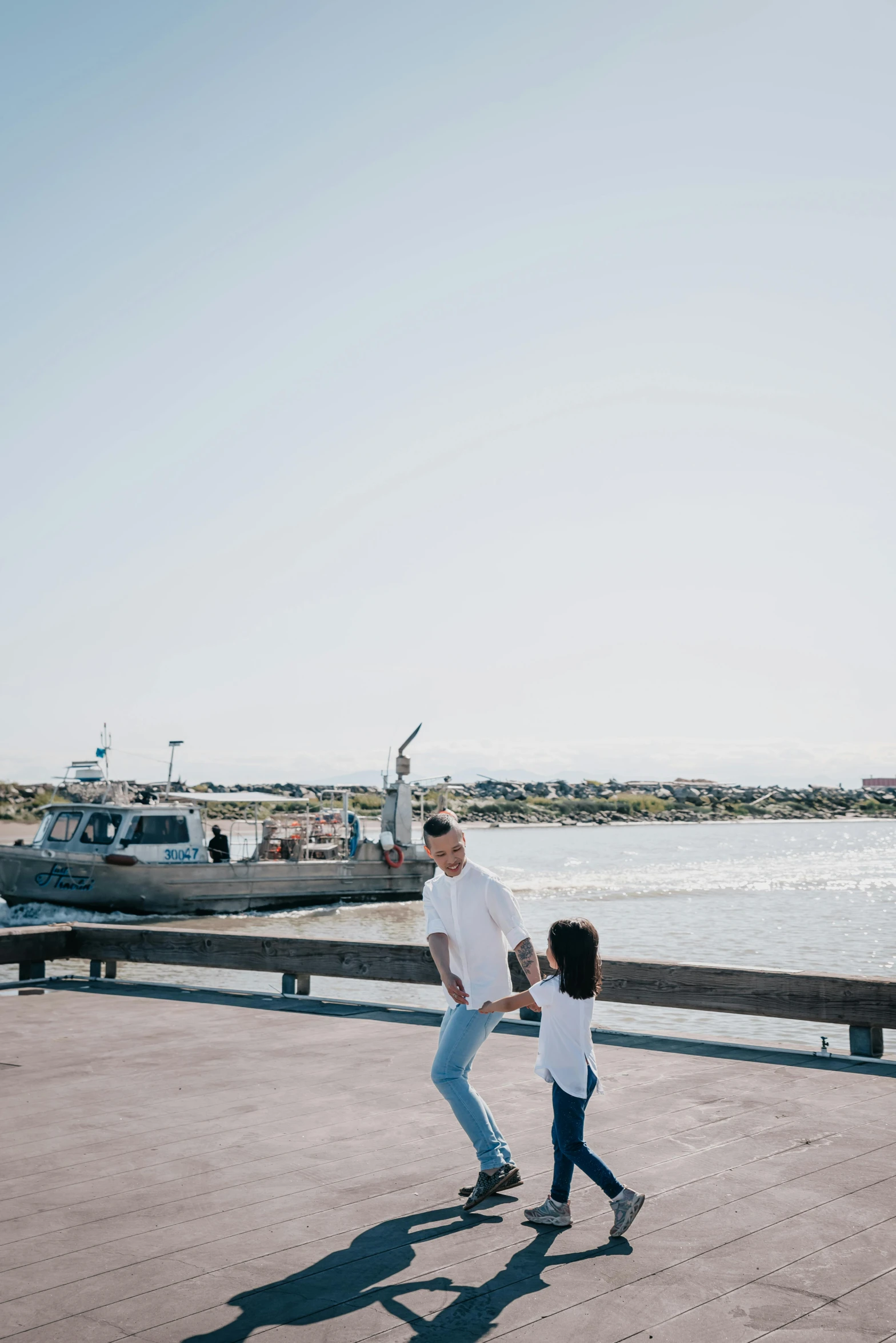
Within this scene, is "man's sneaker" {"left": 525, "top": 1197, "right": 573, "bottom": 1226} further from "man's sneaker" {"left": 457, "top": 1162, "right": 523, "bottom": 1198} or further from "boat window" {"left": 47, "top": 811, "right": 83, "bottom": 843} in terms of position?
"boat window" {"left": 47, "top": 811, "right": 83, "bottom": 843}

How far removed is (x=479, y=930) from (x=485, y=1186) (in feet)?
3.39

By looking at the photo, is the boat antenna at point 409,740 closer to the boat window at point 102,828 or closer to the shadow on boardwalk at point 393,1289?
the boat window at point 102,828

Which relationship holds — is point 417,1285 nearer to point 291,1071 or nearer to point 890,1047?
point 291,1071

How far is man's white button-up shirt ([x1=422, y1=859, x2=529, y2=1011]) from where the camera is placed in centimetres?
512

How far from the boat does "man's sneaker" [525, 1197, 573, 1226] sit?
2609 centimetres

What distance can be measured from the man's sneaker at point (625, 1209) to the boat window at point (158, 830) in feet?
88.7

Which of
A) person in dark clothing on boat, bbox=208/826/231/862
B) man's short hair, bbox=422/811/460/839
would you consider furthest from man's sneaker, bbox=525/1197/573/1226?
person in dark clothing on boat, bbox=208/826/231/862

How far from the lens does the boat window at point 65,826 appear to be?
1188 inches

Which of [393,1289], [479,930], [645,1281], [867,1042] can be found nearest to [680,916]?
[867,1042]

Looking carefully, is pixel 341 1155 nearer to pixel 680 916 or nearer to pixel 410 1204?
pixel 410 1204

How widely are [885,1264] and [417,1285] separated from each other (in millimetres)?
1651

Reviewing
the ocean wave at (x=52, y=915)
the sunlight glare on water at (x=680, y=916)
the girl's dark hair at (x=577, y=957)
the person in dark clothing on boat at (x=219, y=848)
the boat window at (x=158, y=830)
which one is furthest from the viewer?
the person in dark clothing on boat at (x=219, y=848)

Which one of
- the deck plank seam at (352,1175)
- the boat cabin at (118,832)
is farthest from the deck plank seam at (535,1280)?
the boat cabin at (118,832)


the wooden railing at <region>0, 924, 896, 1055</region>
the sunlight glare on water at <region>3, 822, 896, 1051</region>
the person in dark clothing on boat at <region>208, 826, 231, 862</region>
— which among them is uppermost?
the wooden railing at <region>0, 924, 896, 1055</region>
